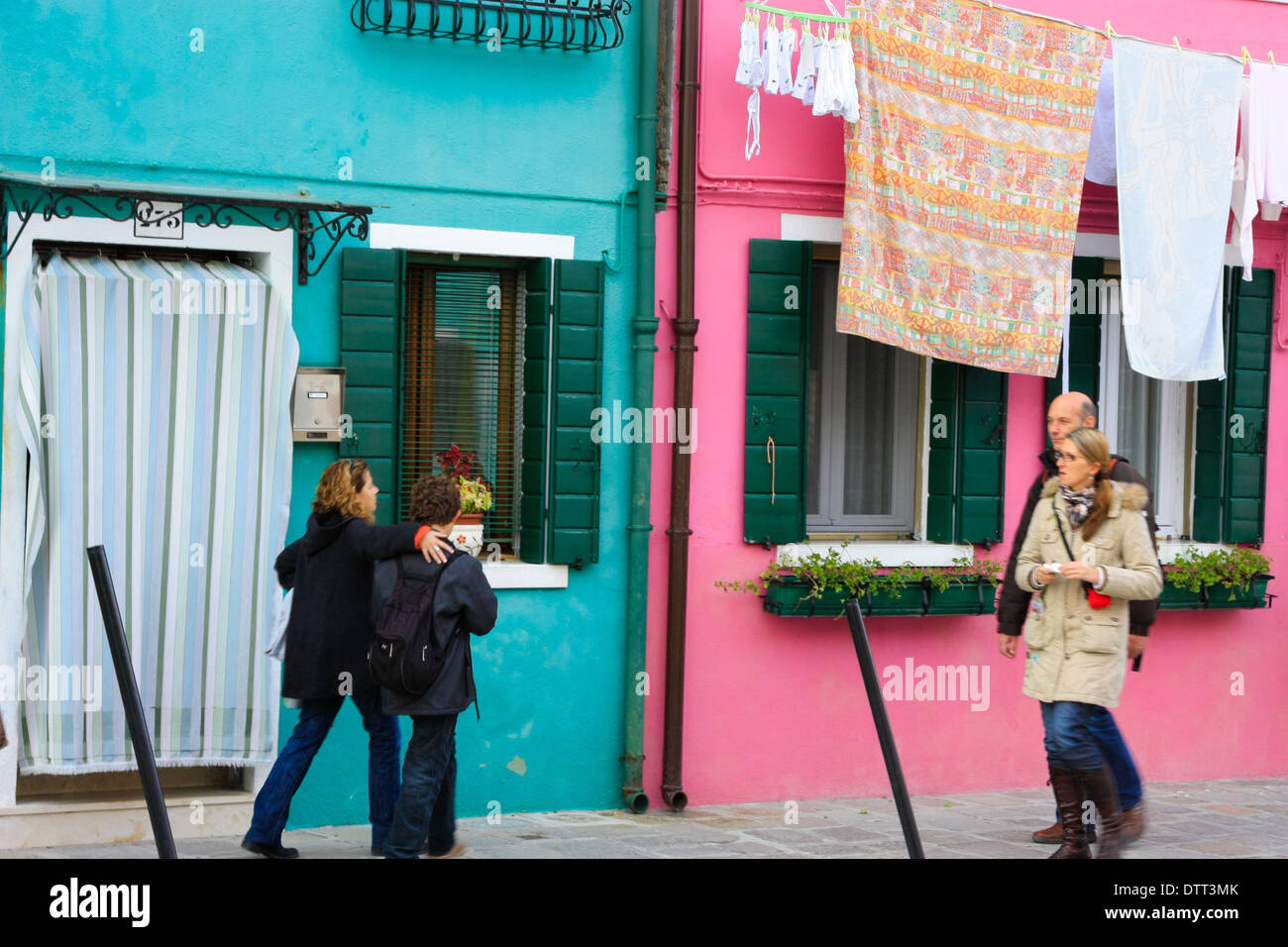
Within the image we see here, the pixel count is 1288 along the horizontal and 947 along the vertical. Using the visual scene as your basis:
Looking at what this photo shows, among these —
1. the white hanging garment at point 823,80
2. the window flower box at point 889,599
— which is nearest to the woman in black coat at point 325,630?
the window flower box at point 889,599

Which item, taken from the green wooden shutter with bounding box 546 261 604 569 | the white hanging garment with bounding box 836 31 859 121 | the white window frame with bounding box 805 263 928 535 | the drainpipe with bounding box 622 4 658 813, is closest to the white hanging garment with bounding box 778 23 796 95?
the white hanging garment with bounding box 836 31 859 121

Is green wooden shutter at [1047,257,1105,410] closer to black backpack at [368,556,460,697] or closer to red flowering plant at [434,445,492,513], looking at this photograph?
red flowering plant at [434,445,492,513]

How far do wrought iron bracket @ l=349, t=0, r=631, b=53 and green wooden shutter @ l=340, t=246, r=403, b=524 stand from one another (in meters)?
1.08

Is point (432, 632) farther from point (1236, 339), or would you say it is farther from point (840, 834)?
point (1236, 339)

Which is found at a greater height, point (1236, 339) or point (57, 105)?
point (57, 105)

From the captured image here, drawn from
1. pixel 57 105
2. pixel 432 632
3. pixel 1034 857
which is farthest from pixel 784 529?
pixel 57 105

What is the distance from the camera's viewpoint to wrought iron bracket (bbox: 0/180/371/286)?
657cm

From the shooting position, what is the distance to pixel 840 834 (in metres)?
7.35

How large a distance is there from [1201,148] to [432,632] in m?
5.05

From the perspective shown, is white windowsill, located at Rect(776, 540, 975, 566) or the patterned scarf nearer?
the patterned scarf

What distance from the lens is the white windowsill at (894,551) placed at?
26.8 feet

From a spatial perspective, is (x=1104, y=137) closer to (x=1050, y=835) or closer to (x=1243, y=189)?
(x=1243, y=189)

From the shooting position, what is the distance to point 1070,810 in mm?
6098

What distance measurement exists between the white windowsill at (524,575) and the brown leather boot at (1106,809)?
278 cm
